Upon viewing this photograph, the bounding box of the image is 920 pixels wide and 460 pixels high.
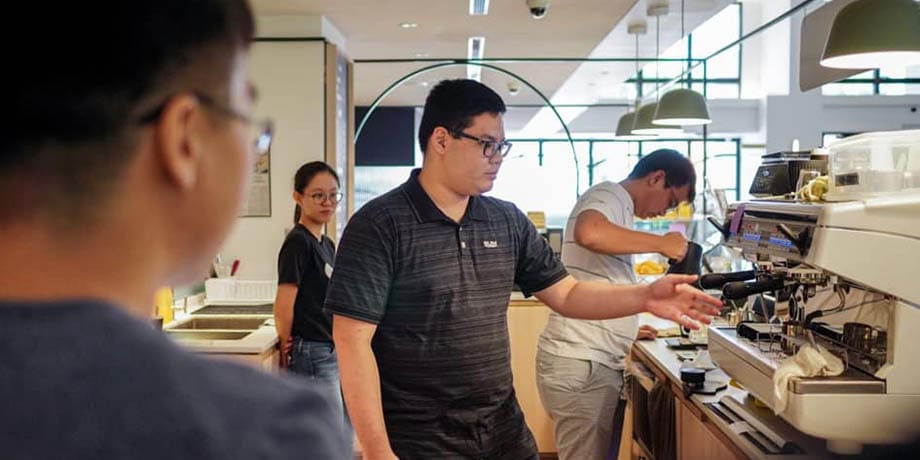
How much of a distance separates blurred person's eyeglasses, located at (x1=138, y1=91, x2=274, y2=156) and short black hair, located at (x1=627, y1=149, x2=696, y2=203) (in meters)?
2.95

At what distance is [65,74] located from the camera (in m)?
0.51

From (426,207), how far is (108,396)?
1.60 metres

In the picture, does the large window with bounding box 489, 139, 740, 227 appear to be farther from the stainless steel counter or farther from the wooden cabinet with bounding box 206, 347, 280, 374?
the stainless steel counter

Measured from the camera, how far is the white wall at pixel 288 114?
17.0ft

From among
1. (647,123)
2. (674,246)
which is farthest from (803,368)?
(647,123)

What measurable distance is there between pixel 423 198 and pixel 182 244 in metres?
1.52

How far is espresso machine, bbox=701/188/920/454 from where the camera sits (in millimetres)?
1806

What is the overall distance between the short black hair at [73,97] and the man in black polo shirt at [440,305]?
143cm

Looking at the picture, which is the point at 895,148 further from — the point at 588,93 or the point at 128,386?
the point at 588,93

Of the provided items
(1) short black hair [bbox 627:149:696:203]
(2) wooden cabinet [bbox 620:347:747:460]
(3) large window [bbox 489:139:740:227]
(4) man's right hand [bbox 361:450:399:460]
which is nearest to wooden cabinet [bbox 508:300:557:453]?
(2) wooden cabinet [bbox 620:347:747:460]

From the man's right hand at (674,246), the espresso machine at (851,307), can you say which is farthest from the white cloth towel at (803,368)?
the man's right hand at (674,246)

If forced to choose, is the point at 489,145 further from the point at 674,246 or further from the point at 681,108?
the point at 681,108

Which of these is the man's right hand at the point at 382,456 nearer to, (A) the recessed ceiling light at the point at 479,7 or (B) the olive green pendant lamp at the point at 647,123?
(A) the recessed ceiling light at the point at 479,7

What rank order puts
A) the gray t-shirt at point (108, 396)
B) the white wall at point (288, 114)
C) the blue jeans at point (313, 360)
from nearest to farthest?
1. the gray t-shirt at point (108, 396)
2. the blue jeans at point (313, 360)
3. the white wall at point (288, 114)
